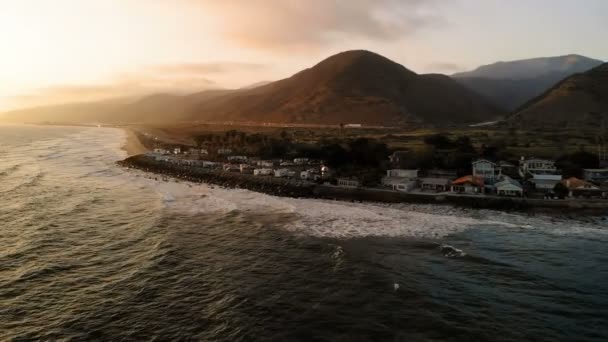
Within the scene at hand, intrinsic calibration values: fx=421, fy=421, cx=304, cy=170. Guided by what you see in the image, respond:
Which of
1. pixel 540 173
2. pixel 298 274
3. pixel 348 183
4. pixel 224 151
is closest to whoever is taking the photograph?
pixel 298 274

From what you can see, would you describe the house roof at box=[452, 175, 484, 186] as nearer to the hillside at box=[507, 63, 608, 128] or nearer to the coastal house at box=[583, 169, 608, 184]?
the coastal house at box=[583, 169, 608, 184]

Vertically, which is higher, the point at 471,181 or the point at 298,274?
the point at 471,181

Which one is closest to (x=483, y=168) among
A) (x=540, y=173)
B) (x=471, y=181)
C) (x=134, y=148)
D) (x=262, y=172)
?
(x=540, y=173)

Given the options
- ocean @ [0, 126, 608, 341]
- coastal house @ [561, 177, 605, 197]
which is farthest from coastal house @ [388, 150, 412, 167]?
coastal house @ [561, 177, 605, 197]

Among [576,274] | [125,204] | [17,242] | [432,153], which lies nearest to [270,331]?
[576,274]

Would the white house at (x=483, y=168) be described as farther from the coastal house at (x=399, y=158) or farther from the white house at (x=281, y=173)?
the white house at (x=281, y=173)

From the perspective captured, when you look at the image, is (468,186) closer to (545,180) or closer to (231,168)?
(545,180)

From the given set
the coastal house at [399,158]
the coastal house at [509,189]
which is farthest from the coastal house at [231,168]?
the coastal house at [509,189]

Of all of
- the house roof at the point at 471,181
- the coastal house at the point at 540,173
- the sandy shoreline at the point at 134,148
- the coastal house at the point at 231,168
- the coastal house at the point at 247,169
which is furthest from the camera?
the sandy shoreline at the point at 134,148
